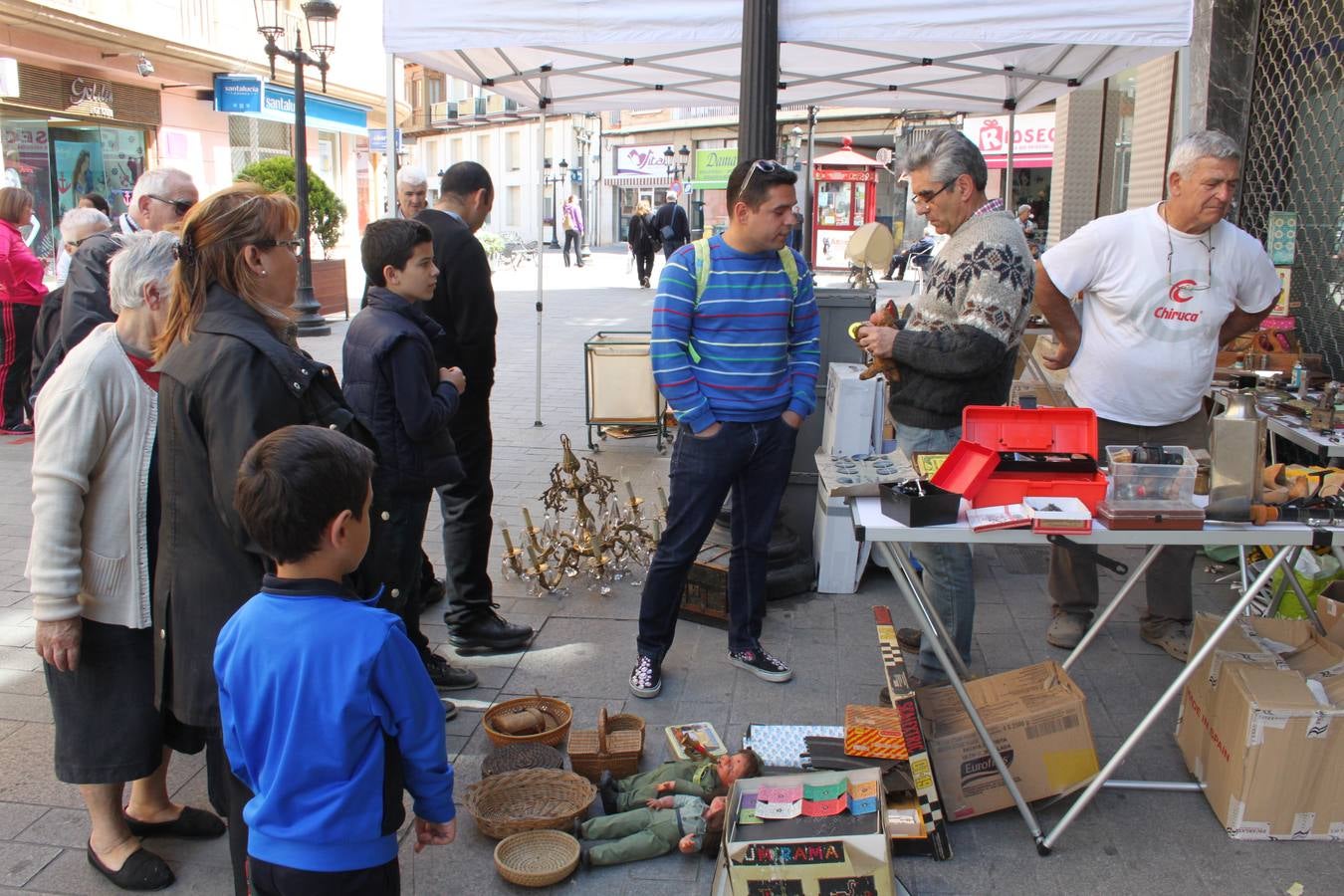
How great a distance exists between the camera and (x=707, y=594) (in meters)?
4.54

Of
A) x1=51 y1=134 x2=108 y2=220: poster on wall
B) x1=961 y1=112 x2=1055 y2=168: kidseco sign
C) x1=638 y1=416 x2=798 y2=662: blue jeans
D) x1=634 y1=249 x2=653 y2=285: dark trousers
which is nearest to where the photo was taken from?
x1=638 y1=416 x2=798 y2=662: blue jeans

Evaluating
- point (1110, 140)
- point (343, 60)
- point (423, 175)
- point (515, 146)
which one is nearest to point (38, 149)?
point (343, 60)

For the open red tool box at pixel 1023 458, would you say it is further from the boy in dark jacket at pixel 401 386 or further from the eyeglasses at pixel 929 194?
the boy in dark jacket at pixel 401 386

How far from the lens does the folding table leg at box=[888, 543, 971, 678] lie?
3010 millimetres

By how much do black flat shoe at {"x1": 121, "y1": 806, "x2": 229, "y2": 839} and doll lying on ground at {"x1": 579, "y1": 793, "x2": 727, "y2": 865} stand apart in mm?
1047

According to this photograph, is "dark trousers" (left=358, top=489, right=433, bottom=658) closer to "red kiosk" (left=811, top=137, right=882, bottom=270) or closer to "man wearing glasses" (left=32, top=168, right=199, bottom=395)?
"man wearing glasses" (left=32, top=168, right=199, bottom=395)

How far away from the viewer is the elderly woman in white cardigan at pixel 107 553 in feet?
8.00

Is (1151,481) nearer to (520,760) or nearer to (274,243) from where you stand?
(520,760)

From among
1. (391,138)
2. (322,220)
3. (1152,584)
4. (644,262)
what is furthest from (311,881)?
(644,262)

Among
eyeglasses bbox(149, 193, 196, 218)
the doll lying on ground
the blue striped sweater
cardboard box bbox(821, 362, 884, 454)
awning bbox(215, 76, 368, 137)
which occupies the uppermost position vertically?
awning bbox(215, 76, 368, 137)

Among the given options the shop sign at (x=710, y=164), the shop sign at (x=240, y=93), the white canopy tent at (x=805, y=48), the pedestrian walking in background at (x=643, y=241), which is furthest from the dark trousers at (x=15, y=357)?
the shop sign at (x=710, y=164)

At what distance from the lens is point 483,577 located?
4230 mm

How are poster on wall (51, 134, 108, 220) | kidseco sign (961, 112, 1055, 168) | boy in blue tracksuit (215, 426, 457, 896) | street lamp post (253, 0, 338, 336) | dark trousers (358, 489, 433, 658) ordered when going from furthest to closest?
kidseco sign (961, 112, 1055, 168)
poster on wall (51, 134, 108, 220)
street lamp post (253, 0, 338, 336)
dark trousers (358, 489, 433, 658)
boy in blue tracksuit (215, 426, 457, 896)

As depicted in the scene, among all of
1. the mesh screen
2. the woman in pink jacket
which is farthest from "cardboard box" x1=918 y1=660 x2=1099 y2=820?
the woman in pink jacket
